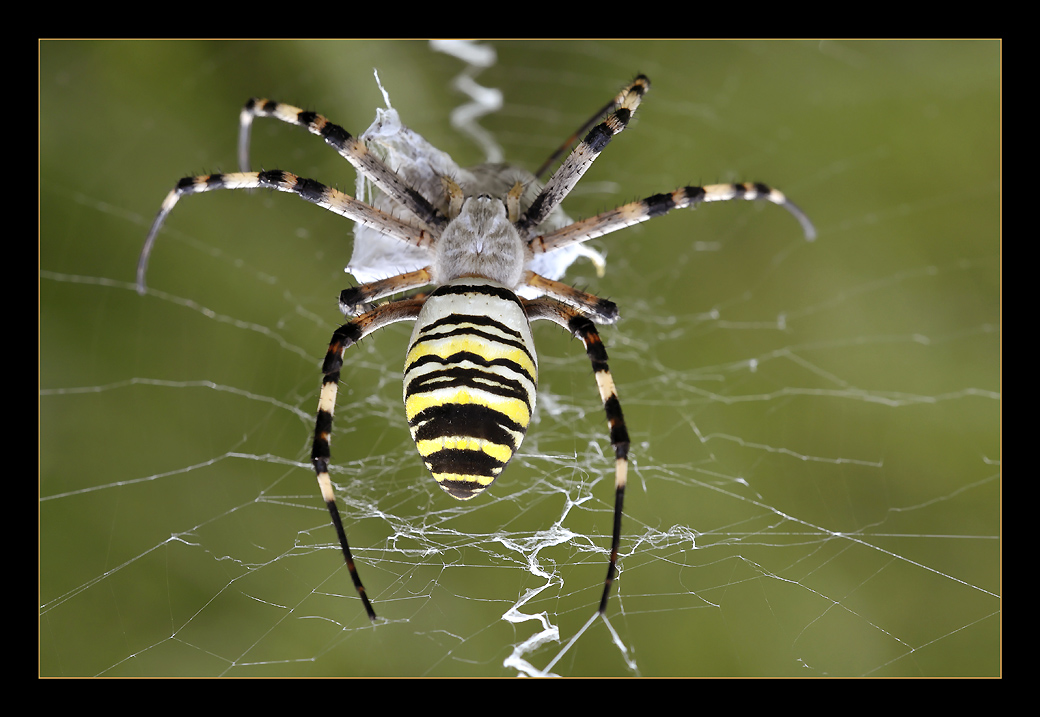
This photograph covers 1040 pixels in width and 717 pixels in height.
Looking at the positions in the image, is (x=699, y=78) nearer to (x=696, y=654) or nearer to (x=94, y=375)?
(x=696, y=654)

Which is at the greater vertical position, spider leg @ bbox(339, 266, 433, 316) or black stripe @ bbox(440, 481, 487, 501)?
spider leg @ bbox(339, 266, 433, 316)

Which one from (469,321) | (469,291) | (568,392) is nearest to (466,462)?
(469,321)

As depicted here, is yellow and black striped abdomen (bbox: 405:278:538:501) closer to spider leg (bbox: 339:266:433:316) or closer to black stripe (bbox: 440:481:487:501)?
black stripe (bbox: 440:481:487:501)

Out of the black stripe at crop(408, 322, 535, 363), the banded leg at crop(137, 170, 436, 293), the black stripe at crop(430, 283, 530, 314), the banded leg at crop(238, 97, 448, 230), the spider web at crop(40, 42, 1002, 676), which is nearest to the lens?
the black stripe at crop(408, 322, 535, 363)

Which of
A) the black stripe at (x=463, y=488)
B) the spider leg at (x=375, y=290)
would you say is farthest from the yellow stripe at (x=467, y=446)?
the spider leg at (x=375, y=290)

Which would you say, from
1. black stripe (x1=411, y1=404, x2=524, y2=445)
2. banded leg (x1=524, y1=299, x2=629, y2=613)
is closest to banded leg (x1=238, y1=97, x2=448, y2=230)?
banded leg (x1=524, y1=299, x2=629, y2=613)

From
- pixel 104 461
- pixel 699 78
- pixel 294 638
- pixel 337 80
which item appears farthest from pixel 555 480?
pixel 699 78

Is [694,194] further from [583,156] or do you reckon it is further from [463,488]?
[463,488]
